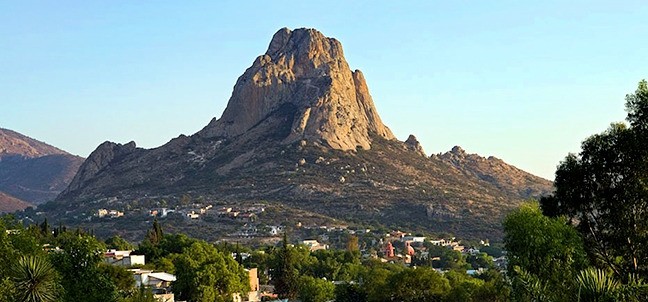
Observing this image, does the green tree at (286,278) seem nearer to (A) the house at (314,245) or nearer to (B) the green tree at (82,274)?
(B) the green tree at (82,274)

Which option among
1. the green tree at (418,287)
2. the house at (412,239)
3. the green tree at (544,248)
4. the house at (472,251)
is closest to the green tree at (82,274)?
the green tree at (544,248)

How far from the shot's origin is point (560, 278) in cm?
3378

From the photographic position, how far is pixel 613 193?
33.1 metres

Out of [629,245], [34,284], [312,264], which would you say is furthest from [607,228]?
[312,264]

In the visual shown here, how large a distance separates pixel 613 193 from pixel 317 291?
49.4m

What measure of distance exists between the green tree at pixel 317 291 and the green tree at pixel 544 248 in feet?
146

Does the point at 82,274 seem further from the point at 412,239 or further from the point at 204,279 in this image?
the point at 412,239

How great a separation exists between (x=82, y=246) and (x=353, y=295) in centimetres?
3781

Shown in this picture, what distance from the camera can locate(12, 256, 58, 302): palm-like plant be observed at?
34500 millimetres

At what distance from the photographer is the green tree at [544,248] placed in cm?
3328

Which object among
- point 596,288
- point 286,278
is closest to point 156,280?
point 286,278

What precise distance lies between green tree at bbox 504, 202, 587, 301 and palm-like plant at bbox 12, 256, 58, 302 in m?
18.8

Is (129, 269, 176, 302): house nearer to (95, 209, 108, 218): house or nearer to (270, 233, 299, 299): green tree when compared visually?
(270, 233, 299, 299): green tree

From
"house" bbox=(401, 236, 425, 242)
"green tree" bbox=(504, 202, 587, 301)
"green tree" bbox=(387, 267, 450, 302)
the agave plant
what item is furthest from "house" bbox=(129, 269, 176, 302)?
"house" bbox=(401, 236, 425, 242)
